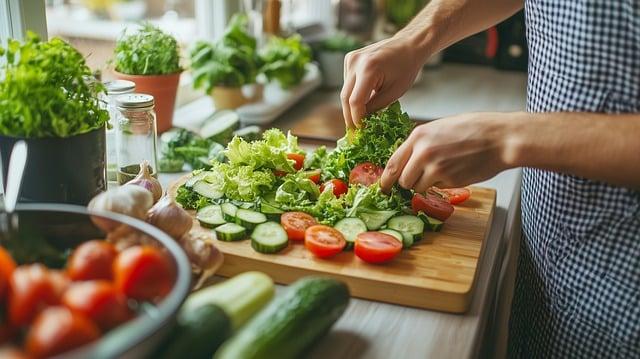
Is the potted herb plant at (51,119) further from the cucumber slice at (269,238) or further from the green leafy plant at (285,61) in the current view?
the green leafy plant at (285,61)

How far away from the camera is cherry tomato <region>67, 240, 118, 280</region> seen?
84cm

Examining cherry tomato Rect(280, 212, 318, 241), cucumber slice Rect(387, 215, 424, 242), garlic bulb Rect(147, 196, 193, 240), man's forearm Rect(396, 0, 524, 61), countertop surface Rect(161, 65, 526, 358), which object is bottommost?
countertop surface Rect(161, 65, 526, 358)

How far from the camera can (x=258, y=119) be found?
2.13m

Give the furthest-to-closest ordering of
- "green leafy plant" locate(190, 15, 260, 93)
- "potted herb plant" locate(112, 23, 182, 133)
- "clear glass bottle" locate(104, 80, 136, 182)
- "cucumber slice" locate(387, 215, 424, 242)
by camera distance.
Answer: "green leafy plant" locate(190, 15, 260, 93)
"potted herb plant" locate(112, 23, 182, 133)
"clear glass bottle" locate(104, 80, 136, 182)
"cucumber slice" locate(387, 215, 424, 242)

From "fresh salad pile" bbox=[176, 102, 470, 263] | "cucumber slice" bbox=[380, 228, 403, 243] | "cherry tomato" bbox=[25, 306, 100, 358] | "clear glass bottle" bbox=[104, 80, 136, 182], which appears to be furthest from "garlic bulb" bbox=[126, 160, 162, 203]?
"cherry tomato" bbox=[25, 306, 100, 358]

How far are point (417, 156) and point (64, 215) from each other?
21.7 inches

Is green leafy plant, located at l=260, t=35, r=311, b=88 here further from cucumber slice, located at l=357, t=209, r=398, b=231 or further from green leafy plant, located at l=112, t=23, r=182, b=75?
cucumber slice, located at l=357, t=209, r=398, b=231

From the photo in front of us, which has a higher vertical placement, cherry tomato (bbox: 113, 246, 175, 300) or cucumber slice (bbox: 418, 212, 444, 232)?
cherry tomato (bbox: 113, 246, 175, 300)

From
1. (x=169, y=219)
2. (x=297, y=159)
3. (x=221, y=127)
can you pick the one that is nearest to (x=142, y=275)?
(x=169, y=219)

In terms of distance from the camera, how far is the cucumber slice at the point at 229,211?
→ 4.34ft

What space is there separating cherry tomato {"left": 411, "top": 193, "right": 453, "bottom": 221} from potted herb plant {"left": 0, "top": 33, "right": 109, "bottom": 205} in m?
0.61

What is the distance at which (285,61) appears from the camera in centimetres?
238

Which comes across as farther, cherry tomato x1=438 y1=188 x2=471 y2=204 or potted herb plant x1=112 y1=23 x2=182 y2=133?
potted herb plant x1=112 y1=23 x2=182 y2=133

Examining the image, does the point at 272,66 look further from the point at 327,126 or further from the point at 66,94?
the point at 66,94
